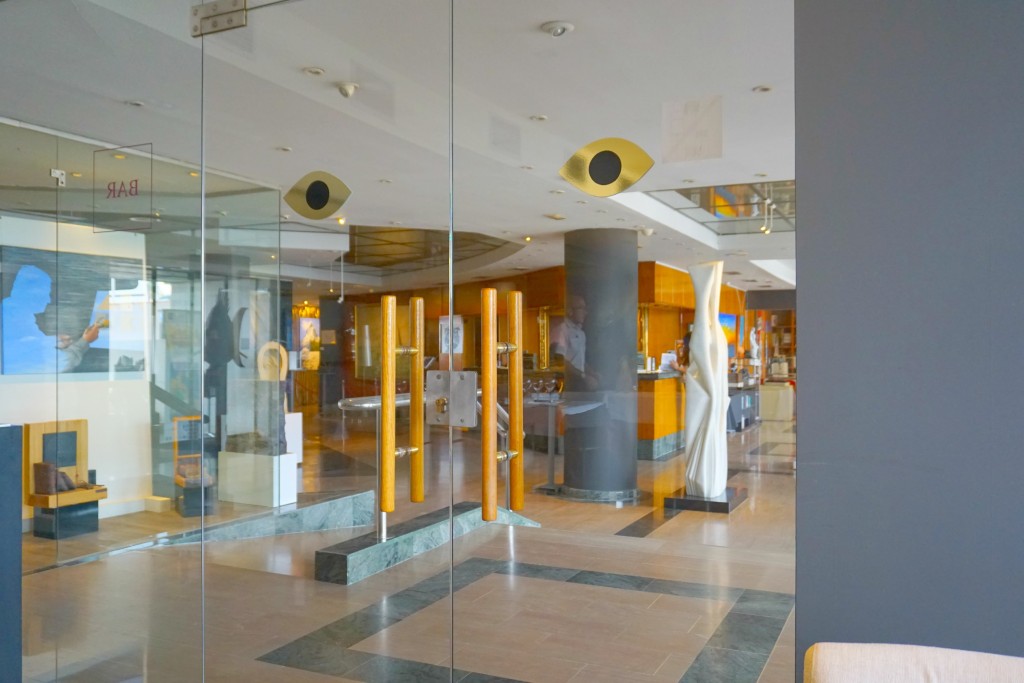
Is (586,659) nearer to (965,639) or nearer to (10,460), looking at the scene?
(965,639)

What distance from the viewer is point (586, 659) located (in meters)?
2.81

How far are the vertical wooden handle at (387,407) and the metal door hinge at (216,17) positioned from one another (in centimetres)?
133

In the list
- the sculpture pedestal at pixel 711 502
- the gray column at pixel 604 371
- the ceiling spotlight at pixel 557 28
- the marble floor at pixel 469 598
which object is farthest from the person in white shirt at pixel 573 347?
the ceiling spotlight at pixel 557 28

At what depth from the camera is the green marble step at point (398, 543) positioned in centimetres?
301

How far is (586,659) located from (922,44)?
83.1 inches

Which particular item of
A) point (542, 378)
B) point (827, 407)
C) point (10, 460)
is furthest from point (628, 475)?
point (10, 460)

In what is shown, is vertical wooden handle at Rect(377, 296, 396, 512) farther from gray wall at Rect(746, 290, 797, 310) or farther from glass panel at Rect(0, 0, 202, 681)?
gray wall at Rect(746, 290, 797, 310)

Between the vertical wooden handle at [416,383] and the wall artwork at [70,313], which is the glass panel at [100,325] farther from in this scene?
the vertical wooden handle at [416,383]

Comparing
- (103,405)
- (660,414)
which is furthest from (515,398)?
(103,405)

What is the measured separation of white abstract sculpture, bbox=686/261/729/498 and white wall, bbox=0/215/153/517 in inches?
97.1

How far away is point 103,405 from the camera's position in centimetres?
381

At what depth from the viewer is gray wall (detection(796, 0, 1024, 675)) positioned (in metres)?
2.10

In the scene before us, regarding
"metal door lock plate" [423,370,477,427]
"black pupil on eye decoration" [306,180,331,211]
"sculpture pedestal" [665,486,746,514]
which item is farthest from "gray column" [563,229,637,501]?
"black pupil on eye decoration" [306,180,331,211]

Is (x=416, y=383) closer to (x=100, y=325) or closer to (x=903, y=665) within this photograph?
(x=100, y=325)
